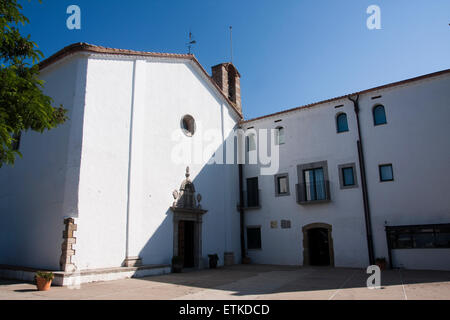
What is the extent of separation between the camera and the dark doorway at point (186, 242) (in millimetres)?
14328

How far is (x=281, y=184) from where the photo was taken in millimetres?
17281

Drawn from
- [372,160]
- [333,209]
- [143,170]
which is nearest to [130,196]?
[143,170]

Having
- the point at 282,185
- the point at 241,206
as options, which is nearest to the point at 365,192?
the point at 282,185

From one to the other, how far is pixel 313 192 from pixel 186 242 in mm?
6444

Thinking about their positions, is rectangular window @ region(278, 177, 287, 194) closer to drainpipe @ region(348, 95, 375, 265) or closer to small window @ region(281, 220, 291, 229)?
small window @ region(281, 220, 291, 229)

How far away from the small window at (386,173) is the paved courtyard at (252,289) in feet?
14.1

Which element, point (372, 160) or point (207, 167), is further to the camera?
point (207, 167)

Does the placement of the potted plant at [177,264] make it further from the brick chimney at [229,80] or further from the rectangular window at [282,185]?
the brick chimney at [229,80]

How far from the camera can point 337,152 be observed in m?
15.8

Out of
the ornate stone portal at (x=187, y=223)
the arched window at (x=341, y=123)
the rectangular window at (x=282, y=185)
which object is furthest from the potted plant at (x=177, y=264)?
the arched window at (x=341, y=123)

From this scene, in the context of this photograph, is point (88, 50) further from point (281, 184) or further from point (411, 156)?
point (411, 156)

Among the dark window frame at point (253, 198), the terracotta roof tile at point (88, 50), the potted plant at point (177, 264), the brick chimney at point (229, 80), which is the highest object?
the brick chimney at point (229, 80)

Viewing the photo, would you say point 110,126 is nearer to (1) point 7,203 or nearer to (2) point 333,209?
(1) point 7,203

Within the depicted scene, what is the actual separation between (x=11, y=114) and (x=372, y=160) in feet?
44.3
